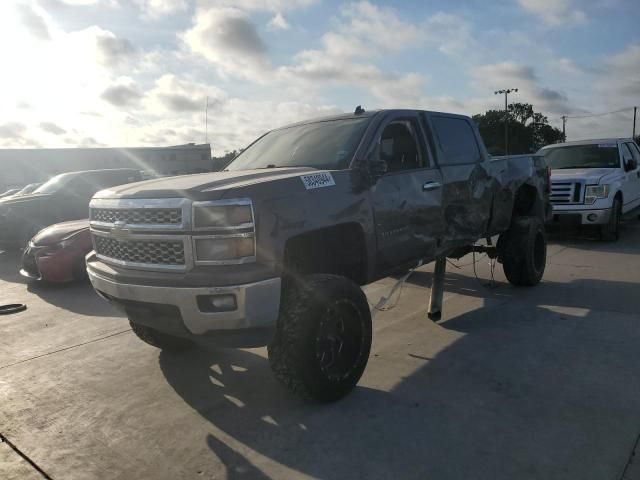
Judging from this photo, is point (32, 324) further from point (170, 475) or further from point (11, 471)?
point (170, 475)

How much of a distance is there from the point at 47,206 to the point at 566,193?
979cm

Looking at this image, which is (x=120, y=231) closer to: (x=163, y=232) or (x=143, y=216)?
(x=143, y=216)

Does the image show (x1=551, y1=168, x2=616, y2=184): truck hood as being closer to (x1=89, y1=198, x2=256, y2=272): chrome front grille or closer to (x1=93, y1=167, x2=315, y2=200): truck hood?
(x1=93, y1=167, x2=315, y2=200): truck hood

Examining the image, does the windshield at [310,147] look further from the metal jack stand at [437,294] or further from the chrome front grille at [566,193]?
the chrome front grille at [566,193]

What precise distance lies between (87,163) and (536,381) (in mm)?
52781

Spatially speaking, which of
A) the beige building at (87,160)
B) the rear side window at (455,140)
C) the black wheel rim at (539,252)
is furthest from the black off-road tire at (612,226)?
the beige building at (87,160)

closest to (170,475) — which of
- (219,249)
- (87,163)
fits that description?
(219,249)

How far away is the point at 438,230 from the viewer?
14.1ft

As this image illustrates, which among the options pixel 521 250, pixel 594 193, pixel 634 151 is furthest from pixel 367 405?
pixel 634 151

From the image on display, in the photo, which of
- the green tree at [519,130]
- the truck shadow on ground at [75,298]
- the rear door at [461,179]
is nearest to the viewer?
the rear door at [461,179]

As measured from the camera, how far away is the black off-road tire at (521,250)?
5746mm

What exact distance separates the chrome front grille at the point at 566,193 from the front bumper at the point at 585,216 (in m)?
0.18

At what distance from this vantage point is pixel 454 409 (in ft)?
10.1

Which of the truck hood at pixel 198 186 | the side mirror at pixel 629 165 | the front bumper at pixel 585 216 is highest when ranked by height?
the side mirror at pixel 629 165
